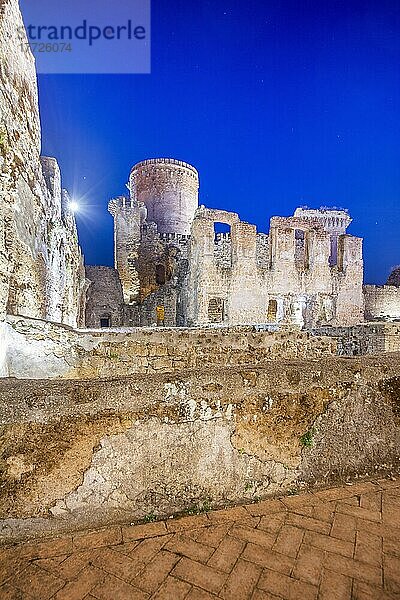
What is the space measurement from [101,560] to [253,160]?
13584 cm

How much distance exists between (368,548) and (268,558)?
55 centimetres

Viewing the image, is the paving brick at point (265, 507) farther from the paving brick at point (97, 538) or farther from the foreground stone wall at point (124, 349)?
the foreground stone wall at point (124, 349)

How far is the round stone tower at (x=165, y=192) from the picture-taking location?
23.6m

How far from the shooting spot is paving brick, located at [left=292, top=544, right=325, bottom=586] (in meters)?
1.43

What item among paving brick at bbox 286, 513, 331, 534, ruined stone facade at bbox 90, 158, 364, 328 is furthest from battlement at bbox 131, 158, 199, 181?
paving brick at bbox 286, 513, 331, 534

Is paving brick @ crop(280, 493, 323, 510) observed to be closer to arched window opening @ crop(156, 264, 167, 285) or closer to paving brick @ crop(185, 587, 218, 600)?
paving brick @ crop(185, 587, 218, 600)

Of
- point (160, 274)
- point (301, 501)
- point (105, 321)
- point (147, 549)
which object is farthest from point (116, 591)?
point (160, 274)

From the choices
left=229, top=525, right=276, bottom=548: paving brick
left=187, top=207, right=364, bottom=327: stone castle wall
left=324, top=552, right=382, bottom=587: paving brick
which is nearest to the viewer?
left=324, top=552, right=382, bottom=587: paving brick

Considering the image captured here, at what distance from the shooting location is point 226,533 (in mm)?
1693

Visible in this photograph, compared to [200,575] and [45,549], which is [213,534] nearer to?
[200,575]

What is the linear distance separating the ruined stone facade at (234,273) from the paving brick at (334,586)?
42.6 ft

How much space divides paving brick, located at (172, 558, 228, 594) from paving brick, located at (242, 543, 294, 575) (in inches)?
7.1

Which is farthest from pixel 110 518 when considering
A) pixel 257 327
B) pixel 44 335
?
pixel 257 327

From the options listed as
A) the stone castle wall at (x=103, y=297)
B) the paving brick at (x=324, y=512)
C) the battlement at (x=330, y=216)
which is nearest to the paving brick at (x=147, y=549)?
the paving brick at (x=324, y=512)
